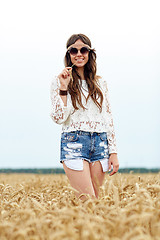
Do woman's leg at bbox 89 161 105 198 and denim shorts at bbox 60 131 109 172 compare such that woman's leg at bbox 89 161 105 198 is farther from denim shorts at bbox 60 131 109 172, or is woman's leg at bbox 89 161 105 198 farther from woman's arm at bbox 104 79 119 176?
woman's arm at bbox 104 79 119 176

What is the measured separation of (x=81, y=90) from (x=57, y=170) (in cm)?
584

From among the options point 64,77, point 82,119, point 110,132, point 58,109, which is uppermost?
point 64,77

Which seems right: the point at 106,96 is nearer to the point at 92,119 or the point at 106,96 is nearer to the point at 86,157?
the point at 92,119

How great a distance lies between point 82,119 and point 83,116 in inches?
2.0

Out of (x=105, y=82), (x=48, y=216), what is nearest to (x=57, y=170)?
(x=105, y=82)

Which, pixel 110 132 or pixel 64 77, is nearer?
pixel 64 77

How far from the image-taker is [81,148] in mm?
4098

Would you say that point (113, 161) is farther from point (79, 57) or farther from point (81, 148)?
point (79, 57)

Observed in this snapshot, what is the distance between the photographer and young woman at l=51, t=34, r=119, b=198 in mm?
4117

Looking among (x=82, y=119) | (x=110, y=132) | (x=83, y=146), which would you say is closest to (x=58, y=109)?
(x=82, y=119)

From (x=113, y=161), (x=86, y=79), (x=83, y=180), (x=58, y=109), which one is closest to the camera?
(x=83, y=180)

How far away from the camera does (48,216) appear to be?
2.77m

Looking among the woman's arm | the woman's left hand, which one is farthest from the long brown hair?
the woman's left hand

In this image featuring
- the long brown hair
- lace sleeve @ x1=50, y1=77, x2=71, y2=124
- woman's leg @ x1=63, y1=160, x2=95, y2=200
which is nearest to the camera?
woman's leg @ x1=63, y1=160, x2=95, y2=200
